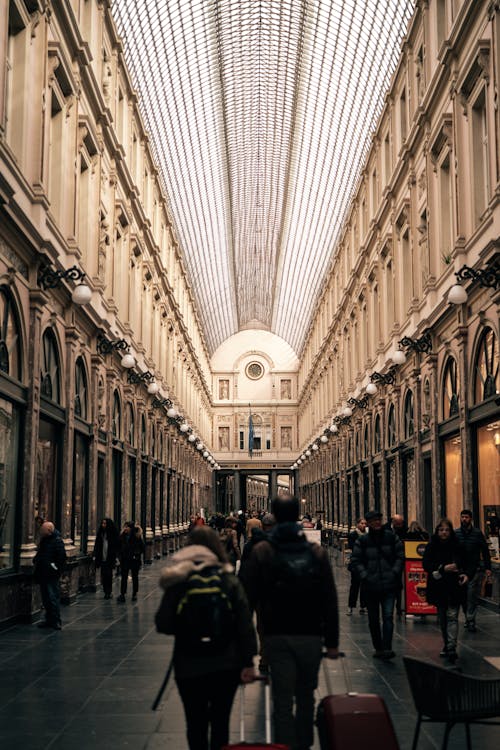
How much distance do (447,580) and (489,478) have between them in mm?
6379

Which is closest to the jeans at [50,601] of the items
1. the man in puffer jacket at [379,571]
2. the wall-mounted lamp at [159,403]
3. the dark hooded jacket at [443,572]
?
the man in puffer jacket at [379,571]

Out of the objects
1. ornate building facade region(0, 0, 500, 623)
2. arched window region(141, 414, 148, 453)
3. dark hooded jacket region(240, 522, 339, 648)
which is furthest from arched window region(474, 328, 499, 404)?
arched window region(141, 414, 148, 453)

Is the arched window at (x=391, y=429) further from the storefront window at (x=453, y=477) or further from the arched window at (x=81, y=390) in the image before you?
the arched window at (x=81, y=390)

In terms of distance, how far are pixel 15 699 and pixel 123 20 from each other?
22494mm

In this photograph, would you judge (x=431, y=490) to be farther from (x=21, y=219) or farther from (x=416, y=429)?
(x=21, y=219)

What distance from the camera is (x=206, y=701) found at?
5035 mm

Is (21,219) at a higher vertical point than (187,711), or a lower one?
higher

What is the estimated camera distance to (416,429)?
78.7ft

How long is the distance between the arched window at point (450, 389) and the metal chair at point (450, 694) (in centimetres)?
1395

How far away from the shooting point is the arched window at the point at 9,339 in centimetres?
1403

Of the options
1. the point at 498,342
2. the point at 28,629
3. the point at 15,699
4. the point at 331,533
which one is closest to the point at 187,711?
the point at 15,699

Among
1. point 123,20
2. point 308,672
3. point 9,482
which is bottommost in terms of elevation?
point 308,672

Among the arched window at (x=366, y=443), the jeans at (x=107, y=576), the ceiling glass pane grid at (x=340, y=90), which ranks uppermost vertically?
the ceiling glass pane grid at (x=340, y=90)

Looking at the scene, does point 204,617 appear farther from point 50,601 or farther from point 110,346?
point 110,346
